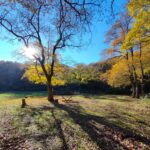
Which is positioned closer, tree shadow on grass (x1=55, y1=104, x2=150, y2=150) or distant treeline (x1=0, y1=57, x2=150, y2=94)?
tree shadow on grass (x1=55, y1=104, x2=150, y2=150)

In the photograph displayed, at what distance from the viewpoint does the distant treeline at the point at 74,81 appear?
1645 inches

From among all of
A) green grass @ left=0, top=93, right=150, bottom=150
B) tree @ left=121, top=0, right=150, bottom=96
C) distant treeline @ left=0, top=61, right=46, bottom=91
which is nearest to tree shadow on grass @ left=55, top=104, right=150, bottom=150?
green grass @ left=0, top=93, right=150, bottom=150

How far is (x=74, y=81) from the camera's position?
4144cm

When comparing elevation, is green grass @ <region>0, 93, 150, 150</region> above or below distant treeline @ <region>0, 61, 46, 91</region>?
below

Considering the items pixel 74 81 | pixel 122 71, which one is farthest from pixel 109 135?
pixel 74 81

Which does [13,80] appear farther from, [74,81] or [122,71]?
[122,71]

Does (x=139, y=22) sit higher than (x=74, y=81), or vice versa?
(x=139, y=22)

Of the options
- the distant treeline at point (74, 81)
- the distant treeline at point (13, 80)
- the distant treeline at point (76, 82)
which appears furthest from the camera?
the distant treeline at point (13, 80)

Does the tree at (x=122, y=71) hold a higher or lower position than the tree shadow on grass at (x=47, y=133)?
higher

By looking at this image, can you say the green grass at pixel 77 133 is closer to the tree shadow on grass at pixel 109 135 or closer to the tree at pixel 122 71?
the tree shadow on grass at pixel 109 135

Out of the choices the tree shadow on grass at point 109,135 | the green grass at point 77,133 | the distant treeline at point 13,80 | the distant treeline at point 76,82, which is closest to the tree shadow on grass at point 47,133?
the green grass at point 77,133

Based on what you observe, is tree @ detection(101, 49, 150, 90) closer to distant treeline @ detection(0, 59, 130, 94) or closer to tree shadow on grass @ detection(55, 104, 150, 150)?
distant treeline @ detection(0, 59, 130, 94)

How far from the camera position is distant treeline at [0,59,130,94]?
4178 centimetres

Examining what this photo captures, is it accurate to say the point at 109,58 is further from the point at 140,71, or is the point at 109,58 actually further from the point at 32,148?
the point at 32,148
